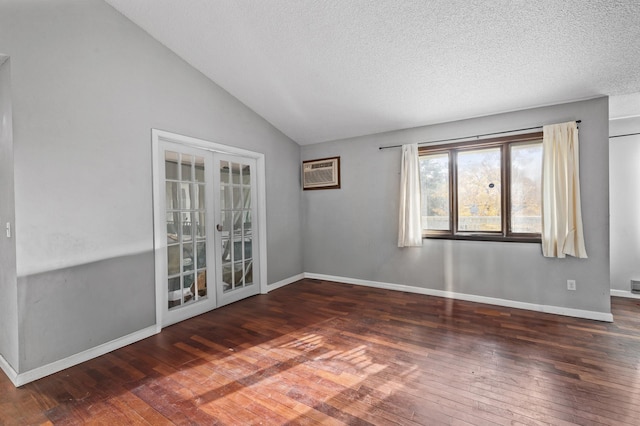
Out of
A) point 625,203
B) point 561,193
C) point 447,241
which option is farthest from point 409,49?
point 625,203

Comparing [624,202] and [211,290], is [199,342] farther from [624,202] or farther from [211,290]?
[624,202]

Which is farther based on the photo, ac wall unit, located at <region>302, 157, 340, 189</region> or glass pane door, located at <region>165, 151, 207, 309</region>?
ac wall unit, located at <region>302, 157, 340, 189</region>

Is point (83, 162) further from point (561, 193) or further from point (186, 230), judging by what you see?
point (561, 193)

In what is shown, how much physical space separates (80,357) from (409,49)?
400cm

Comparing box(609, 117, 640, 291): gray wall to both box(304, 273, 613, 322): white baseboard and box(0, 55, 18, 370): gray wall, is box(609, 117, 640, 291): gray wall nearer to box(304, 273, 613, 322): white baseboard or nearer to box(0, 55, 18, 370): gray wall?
box(304, 273, 613, 322): white baseboard

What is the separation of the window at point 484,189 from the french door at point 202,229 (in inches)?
102

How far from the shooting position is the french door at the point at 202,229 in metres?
3.14

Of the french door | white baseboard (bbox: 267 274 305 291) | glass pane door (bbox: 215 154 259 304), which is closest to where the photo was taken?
the french door

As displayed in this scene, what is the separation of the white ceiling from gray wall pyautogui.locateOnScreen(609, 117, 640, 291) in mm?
1305

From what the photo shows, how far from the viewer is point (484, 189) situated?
3805 millimetres

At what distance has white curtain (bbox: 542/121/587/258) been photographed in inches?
126

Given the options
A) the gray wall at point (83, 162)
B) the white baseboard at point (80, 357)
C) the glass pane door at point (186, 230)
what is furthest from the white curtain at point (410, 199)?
the white baseboard at point (80, 357)

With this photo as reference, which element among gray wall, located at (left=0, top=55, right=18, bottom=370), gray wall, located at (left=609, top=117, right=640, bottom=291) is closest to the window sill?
gray wall, located at (left=609, top=117, right=640, bottom=291)

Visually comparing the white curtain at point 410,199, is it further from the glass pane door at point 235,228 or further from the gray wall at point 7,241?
the gray wall at point 7,241
